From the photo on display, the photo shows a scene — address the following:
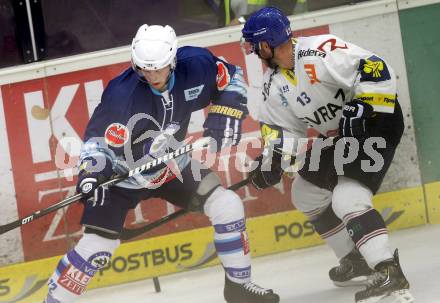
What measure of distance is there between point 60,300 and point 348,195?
4.06 ft

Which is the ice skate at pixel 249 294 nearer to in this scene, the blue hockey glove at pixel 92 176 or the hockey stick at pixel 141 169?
the hockey stick at pixel 141 169

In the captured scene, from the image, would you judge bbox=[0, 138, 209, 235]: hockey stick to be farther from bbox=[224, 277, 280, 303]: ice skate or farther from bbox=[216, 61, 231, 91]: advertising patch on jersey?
bbox=[224, 277, 280, 303]: ice skate

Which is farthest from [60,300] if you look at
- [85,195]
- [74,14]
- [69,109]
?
[74,14]

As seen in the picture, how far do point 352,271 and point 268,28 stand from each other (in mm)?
1165

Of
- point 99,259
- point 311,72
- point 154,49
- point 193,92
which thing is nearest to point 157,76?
point 154,49

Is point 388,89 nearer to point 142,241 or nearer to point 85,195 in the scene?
point 85,195

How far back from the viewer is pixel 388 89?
12.4 ft

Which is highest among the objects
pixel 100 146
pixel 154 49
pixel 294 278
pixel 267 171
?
pixel 154 49

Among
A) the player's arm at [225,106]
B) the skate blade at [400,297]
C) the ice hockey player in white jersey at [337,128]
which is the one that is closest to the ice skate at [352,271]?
the ice hockey player in white jersey at [337,128]

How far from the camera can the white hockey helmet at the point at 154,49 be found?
3.90 meters

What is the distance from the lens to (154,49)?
12.8 feet

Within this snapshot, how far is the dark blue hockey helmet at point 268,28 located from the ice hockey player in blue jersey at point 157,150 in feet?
1.07

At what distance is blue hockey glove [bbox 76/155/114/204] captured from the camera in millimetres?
3924

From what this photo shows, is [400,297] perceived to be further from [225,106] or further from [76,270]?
[76,270]
